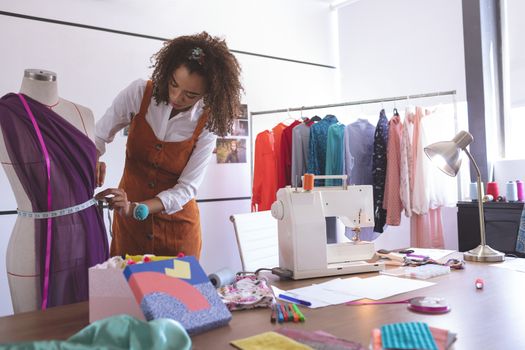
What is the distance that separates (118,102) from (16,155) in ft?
2.01

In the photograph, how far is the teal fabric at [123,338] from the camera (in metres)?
0.77

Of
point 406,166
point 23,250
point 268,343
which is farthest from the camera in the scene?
point 406,166

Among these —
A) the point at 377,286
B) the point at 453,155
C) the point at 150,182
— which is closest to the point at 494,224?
the point at 453,155

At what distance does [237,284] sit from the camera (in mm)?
1404

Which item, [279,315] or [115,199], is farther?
[115,199]

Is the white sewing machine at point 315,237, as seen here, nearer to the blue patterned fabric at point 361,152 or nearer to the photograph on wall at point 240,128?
the blue patterned fabric at point 361,152

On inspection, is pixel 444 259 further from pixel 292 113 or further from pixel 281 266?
pixel 292 113

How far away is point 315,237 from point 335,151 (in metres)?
2.00

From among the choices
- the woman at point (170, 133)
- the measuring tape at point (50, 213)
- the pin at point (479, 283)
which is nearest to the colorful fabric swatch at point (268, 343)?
the pin at point (479, 283)

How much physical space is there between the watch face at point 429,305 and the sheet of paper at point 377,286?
126mm

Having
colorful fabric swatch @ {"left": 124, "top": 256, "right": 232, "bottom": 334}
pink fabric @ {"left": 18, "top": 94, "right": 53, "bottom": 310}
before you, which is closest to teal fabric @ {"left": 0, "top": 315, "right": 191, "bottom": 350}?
colorful fabric swatch @ {"left": 124, "top": 256, "right": 232, "bottom": 334}

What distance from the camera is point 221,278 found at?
4.63ft

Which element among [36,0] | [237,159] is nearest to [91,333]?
[36,0]

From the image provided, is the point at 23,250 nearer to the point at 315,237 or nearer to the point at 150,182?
the point at 150,182
